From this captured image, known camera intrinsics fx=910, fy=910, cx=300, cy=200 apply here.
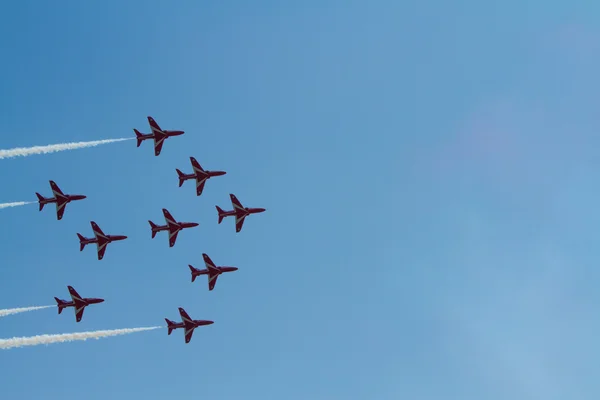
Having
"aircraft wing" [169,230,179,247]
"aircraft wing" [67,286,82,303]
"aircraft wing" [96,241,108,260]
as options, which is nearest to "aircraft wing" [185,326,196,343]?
"aircraft wing" [169,230,179,247]

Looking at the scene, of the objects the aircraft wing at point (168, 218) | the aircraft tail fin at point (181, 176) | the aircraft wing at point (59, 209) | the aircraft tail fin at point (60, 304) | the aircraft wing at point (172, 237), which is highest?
the aircraft tail fin at point (181, 176)

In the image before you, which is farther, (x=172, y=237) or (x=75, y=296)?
(x=172, y=237)

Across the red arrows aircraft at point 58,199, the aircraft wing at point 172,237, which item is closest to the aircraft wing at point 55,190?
the red arrows aircraft at point 58,199

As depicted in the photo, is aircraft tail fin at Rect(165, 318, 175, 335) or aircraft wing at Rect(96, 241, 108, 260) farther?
aircraft wing at Rect(96, 241, 108, 260)

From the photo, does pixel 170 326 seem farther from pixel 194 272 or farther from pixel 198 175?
pixel 198 175

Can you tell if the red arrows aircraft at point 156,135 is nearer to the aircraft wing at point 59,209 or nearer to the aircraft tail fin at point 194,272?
the aircraft wing at point 59,209

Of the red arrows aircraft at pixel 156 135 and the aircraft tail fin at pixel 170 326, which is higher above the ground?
the red arrows aircraft at pixel 156 135

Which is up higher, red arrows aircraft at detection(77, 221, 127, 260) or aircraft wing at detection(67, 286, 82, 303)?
red arrows aircraft at detection(77, 221, 127, 260)

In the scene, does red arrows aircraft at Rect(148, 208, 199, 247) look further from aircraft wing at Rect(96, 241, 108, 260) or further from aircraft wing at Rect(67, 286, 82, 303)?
aircraft wing at Rect(67, 286, 82, 303)

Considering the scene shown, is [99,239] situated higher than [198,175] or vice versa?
[198,175]

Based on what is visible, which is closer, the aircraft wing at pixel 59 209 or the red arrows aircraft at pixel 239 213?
the aircraft wing at pixel 59 209

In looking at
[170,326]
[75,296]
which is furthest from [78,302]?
[170,326]

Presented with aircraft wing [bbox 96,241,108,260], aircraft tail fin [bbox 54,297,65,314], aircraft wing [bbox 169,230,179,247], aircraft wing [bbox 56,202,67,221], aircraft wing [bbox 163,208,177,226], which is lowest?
aircraft tail fin [bbox 54,297,65,314]

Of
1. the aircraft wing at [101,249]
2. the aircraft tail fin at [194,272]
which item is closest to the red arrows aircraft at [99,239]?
the aircraft wing at [101,249]
